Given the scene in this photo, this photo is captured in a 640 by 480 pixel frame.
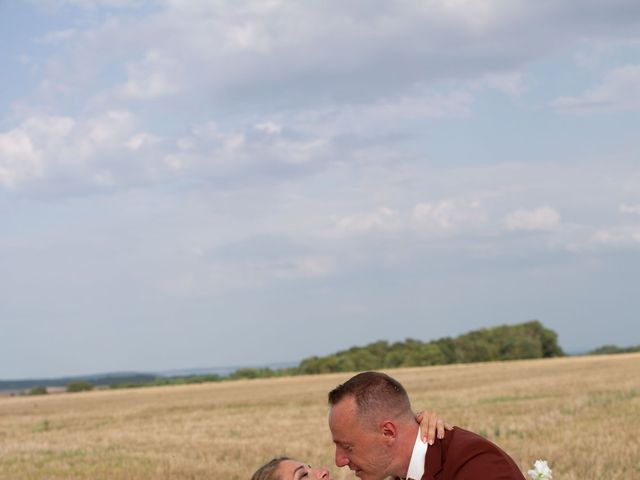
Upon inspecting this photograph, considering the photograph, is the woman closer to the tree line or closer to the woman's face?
the woman's face

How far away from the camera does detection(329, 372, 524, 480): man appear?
3.83m

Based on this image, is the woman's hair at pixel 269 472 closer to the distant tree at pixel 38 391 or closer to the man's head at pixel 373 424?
the man's head at pixel 373 424

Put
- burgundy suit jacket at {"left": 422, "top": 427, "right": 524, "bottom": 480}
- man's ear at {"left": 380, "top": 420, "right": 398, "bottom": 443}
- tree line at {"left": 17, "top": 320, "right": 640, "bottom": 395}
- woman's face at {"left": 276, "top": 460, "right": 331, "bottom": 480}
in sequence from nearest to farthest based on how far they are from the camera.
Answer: burgundy suit jacket at {"left": 422, "top": 427, "right": 524, "bottom": 480} → man's ear at {"left": 380, "top": 420, "right": 398, "bottom": 443} → woman's face at {"left": 276, "top": 460, "right": 331, "bottom": 480} → tree line at {"left": 17, "top": 320, "right": 640, "bottom": 395}

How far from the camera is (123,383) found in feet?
314

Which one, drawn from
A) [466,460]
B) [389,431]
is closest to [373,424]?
[389,431]

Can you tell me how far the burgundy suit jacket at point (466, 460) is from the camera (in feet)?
12.4

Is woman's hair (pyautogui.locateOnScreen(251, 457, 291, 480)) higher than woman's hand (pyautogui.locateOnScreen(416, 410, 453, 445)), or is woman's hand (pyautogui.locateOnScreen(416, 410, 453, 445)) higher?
woman's hand (pyautogui.locateOnScreen(416, 410, 453, 445))

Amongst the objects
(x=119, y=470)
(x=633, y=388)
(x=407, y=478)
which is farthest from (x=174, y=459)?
(x=633, y=388)

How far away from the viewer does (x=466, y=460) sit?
3842 mm

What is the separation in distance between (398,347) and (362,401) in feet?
358

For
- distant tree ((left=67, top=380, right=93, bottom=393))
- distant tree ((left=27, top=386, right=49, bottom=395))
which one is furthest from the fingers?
distant tree ((left=67, top=380, right=93, bottom=393))

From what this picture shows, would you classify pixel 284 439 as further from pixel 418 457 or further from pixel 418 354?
pixel 418 354

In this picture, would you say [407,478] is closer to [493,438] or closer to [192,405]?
[493,438]

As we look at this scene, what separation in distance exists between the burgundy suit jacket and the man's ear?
0.60 feet
